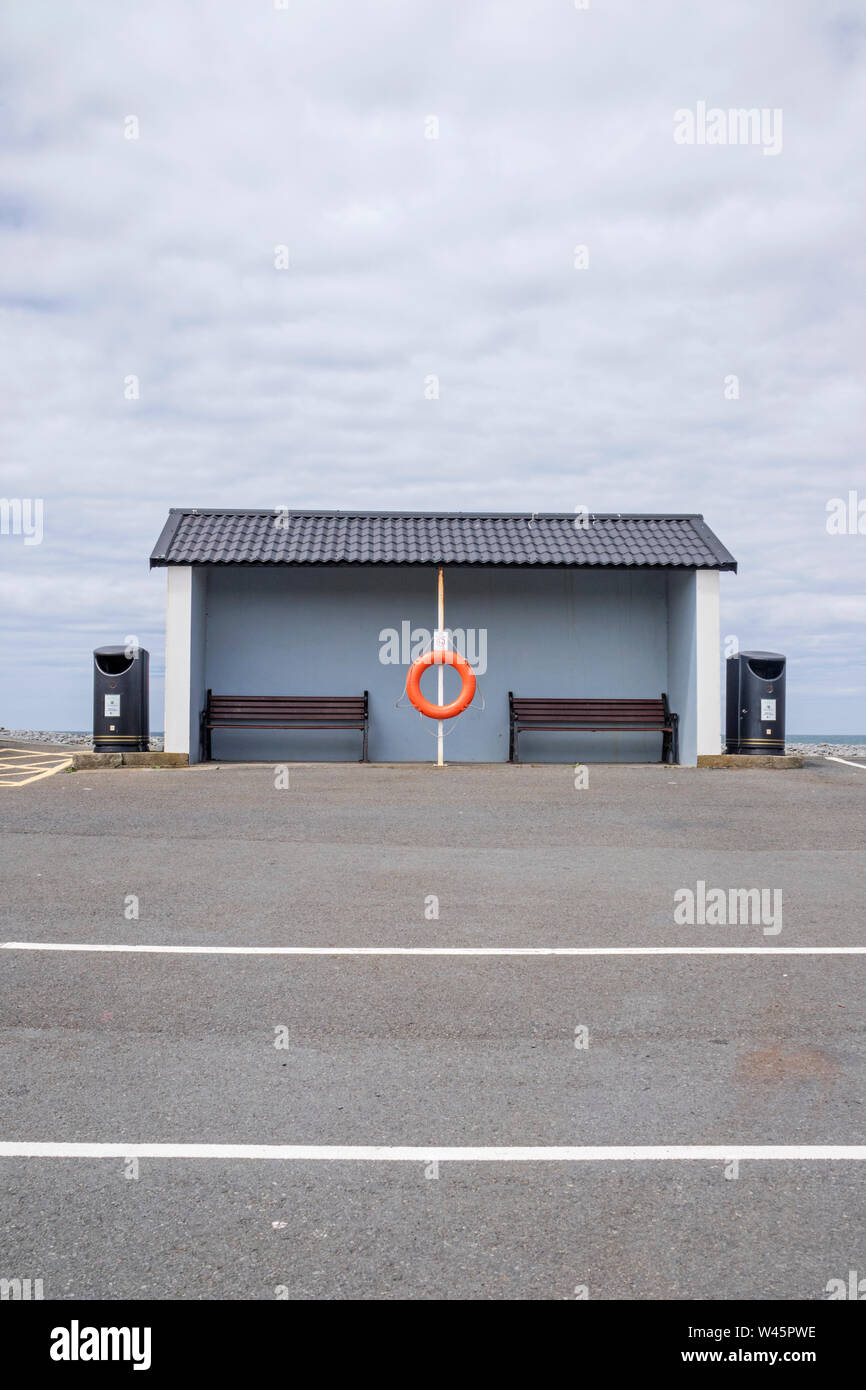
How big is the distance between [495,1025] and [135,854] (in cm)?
511

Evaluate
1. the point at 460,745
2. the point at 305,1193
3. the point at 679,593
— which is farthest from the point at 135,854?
the point at 679,593

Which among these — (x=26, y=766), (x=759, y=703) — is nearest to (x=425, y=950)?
(x=26, y=766)

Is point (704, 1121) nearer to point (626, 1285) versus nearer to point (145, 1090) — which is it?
point (626, 1285)

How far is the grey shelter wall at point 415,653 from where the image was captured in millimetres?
18891

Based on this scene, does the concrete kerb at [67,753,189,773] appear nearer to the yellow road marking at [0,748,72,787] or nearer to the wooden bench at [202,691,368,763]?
the yellow road marking at [0,748,72,787]

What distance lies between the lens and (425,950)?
6.26 m

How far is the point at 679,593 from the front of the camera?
18.6 m

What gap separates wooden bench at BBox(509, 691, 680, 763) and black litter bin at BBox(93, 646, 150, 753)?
577 cm

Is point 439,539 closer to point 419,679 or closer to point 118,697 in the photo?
point 419,679

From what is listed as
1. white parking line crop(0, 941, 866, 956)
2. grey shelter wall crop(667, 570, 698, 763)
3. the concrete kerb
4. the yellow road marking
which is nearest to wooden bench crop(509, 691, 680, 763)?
grey shelter wall crop(667, 570, 698, 763)

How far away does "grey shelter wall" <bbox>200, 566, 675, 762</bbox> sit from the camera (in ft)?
62.0

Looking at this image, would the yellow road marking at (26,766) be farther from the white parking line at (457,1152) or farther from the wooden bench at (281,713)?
the white parking line at (457,1152)

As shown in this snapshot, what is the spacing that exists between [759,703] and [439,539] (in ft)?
18.3
